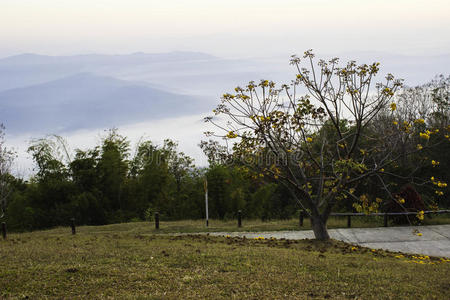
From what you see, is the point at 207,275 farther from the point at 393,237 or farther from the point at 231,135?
the point at 393,237

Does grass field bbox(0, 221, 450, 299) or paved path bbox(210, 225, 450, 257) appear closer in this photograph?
grass field bbox(0, 221, 450, 299)

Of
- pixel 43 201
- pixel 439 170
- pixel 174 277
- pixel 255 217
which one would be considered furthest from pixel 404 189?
pixel 43 201

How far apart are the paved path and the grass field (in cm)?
232

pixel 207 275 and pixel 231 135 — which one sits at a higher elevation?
pixel 231 135

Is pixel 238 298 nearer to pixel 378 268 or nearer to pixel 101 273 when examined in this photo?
pixel 101 273

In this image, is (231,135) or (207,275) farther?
(231,135)

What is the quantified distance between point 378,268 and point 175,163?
19461 mm

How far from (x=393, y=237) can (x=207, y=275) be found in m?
7.73

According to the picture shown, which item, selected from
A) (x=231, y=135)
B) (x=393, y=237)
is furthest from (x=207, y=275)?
(x=393, y=237)

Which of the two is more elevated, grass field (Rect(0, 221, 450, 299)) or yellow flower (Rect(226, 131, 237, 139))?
yellow flower (Rect(226, 131, 237, 139))

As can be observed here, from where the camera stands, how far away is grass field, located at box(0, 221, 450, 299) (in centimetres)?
582

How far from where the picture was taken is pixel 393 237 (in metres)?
12.4

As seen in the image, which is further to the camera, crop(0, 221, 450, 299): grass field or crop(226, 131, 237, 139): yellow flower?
crop(226, 131, 237, 139): yellow flower

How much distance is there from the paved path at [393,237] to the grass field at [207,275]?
232 cm
